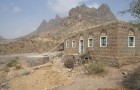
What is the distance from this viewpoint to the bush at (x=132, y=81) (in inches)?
598

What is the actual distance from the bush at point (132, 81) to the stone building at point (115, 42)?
2790mm

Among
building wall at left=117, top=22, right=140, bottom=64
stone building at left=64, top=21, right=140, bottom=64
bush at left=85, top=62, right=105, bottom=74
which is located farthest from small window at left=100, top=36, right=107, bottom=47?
bush at left=85, top=62, right=105, bottom=74

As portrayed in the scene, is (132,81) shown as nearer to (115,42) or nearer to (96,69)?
(96,69)

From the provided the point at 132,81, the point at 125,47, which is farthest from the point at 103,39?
the point at 132,81

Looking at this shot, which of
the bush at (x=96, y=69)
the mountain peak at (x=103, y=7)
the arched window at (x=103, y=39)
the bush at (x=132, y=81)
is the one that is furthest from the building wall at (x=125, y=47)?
the mountain peak at (x=103, y=7)

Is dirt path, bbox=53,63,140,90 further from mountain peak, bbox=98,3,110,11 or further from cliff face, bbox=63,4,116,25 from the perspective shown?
mountain peak, bbox=98,3,110,11

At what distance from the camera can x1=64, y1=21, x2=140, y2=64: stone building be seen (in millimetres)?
20609

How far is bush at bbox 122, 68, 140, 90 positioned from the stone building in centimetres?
279

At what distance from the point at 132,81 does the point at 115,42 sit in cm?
513

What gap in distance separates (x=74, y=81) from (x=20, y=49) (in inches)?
1546

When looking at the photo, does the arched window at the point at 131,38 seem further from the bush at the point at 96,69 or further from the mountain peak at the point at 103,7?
the mountain peak at the point at 103,7

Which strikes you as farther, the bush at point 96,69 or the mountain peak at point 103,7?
the mountain peak at point 103,7

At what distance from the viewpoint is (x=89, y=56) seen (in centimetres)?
2392

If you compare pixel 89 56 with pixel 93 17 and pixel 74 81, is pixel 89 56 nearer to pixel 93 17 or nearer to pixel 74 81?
pixel 74 81
